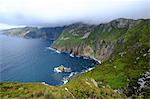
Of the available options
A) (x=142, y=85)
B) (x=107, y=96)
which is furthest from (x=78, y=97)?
(x=142, y=85)

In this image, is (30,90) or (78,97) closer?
(30,90)

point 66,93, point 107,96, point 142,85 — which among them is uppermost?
point 66,93

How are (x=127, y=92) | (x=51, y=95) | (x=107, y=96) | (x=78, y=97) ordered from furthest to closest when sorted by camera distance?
(x=127, y=92) < (x=107, y=96) < (x=78, y=97) < (x=51, y=95)

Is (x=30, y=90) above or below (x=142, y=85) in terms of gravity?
above

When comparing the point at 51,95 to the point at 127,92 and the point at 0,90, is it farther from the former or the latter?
the point at 127,92

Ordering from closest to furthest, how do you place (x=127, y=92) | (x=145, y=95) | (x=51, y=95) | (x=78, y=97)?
1. (x=51, y=95)
2. (x=78, y=97)
3. (x=145, y=95)
4. (x=127, y=92)

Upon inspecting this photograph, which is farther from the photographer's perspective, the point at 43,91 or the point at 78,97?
the point at 78,97

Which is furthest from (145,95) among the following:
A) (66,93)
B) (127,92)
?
(66,93)

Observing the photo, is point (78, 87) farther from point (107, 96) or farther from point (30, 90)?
point (30, 90)

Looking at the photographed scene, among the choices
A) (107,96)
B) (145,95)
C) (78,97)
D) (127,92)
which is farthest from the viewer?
(127,92)
